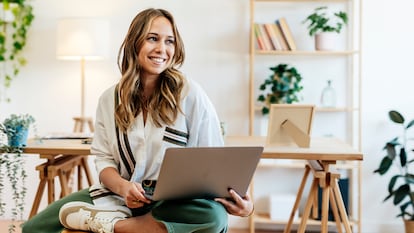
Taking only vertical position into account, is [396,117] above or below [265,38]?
below

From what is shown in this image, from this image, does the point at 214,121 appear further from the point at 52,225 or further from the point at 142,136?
the point at 52,225

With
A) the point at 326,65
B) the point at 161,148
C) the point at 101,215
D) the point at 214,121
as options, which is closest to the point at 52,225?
the point at 101,215

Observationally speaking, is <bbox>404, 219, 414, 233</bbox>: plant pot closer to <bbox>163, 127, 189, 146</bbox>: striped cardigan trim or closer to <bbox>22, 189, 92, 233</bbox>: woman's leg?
<bbox>163, 127, 189, 146</bbox>: striped cardigan trim

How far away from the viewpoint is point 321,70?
3.81 metres

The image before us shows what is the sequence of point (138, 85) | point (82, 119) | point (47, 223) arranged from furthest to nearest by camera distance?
1. point (82, 119)
2. point (138, 85)
3. point (47, 223)

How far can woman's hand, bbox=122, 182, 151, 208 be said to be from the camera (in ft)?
Result: 5.73

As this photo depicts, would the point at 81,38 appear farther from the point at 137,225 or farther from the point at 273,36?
the point at 137,225

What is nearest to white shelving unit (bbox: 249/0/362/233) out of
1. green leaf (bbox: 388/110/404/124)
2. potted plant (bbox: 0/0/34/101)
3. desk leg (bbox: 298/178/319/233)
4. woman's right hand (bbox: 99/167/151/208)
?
green leaf (bbox: 388/110/404/124)

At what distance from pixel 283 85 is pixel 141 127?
1.88 metres

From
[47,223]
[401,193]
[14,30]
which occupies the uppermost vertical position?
[14,30]

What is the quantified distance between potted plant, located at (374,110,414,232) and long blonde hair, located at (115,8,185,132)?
201 centimetres

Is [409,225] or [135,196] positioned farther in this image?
[409,225]

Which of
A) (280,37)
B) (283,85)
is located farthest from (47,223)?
(280,37)

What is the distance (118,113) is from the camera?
1940mm
